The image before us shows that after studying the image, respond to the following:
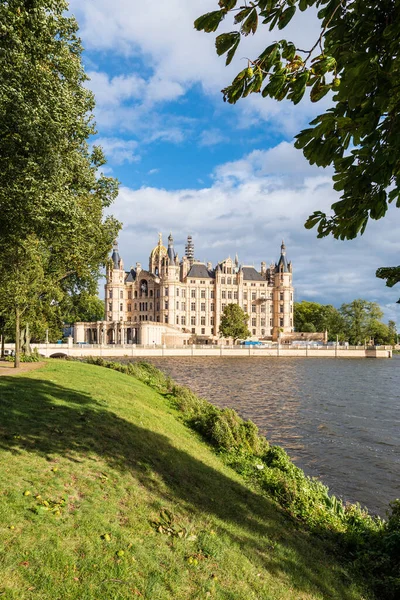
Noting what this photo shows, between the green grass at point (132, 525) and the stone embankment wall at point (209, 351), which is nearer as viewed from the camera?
the green grass at point (132, 525)

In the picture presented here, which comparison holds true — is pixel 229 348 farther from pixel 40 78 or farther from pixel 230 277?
pixel 40 78

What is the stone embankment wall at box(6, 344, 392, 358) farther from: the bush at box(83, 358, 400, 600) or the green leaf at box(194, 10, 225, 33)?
the green leaf at box(194, 10, 225, 33)

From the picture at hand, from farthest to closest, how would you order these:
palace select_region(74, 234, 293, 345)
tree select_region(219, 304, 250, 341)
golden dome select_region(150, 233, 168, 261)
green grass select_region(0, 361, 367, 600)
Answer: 1. golden dome select_region(150, 233, 168, 261)
2. palace select_region(74, 234, 293, 345)
3. tree select_region(219, 304, 250, 341)
4. green grass select_region(0, 361, 367, 600)

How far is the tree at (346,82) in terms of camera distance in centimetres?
353

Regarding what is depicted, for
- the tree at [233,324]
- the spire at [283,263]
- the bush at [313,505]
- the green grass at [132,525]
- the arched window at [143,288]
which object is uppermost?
the spire at [283,263]

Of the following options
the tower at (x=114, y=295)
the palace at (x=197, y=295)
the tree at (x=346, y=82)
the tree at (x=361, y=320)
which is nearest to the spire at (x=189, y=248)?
the palace at (x=197, y=295)

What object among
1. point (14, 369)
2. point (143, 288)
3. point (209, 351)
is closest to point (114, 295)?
point (143, 288)

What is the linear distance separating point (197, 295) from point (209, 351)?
3770 cm

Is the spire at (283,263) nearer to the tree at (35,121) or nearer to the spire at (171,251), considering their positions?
the spire at (171,251)

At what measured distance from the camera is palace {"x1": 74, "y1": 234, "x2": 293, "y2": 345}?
397 feet

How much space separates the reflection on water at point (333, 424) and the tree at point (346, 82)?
35.8 feet

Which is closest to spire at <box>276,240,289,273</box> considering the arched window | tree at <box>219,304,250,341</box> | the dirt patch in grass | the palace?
the palace

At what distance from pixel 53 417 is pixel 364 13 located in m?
10.4

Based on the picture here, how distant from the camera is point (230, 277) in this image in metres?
130
